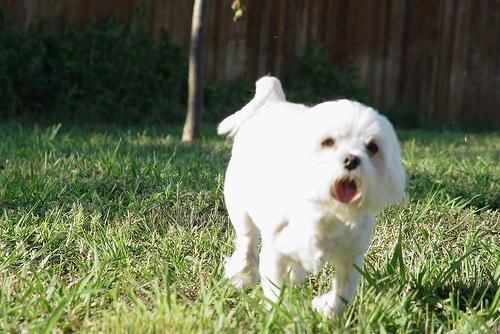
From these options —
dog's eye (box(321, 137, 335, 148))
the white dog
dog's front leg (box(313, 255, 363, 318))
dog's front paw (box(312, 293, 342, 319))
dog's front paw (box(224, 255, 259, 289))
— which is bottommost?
dog's front paw (box(224, 255, 259, 289))

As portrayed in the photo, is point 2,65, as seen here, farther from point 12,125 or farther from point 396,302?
point 396,302

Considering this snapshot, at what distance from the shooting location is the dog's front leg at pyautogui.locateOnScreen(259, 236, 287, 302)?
268cm

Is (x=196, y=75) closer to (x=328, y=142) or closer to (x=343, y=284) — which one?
(x=343, y=284)

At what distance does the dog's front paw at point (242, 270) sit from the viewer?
309 cm

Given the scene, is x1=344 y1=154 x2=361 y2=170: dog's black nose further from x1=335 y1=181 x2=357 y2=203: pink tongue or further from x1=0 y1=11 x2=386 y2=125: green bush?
x1=0 y1=11 x2=386 y2=125: green bush

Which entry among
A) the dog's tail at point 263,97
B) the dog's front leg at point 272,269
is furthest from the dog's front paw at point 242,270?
the dog's tail at point 263,97

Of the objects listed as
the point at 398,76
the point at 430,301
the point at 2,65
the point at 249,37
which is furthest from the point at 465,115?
the point at 430,301

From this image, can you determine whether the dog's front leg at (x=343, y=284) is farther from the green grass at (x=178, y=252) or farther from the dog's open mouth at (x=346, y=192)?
the dog's open mouth at (x=346, y=192)

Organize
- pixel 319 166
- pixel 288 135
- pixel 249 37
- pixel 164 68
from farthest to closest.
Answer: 1. pixel 249 37
2. pixel 164 68
3. pixel 288 135
4. pixel 319 166

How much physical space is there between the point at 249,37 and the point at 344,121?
24.8 feet

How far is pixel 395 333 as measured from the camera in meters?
2.56

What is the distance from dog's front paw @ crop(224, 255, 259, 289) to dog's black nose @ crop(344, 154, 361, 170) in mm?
866

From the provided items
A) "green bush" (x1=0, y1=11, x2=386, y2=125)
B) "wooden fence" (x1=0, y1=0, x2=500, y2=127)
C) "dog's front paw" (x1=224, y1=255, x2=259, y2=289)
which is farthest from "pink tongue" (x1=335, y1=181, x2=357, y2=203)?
"wooden fence" (x1=0, y1=0, x2=500, y2=127)

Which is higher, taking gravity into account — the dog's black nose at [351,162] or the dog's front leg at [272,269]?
the dog's black nose at [351,162]
